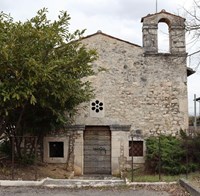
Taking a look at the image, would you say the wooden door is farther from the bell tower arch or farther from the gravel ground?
the gravel ground

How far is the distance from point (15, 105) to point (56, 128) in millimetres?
4273

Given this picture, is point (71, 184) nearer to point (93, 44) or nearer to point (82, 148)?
point (82, 148)

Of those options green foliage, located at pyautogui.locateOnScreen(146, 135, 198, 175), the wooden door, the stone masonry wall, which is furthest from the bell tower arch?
the wooden door

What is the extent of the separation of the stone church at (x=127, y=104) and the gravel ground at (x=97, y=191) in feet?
20.7

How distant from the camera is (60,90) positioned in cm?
1195

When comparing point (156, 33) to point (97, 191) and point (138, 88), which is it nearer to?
point (138, 88)

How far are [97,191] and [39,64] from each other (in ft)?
13.8

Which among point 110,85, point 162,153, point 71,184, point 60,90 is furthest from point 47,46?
point 162,153

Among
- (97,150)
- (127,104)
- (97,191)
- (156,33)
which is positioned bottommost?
(97,191)

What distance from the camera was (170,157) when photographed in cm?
1448

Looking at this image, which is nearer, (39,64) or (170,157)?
(39,64)

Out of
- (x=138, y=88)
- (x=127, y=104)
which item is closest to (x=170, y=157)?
A: (x=127, y=104)

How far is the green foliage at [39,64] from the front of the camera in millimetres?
10891

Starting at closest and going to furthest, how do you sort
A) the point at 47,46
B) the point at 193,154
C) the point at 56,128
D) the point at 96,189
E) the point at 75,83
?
the point at 96,189 < the point at 47,46 < the point at 75,83 < the point at 193,154 < the point at 56,128
